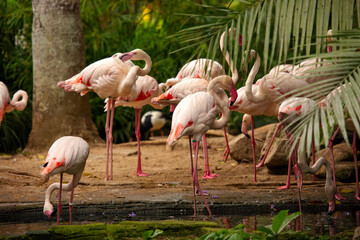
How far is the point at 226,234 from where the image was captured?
3.33 metres

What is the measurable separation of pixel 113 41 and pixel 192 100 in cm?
584

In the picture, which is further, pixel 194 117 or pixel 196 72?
pixel 196 72

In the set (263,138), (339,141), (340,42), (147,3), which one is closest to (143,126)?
(147,3)

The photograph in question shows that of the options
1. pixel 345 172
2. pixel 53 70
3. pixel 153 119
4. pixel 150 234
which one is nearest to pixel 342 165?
pixel 345 172

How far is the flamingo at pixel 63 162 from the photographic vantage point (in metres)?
4.19

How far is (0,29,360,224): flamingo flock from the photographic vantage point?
438cm

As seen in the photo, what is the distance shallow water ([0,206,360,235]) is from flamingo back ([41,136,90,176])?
412 millimetres

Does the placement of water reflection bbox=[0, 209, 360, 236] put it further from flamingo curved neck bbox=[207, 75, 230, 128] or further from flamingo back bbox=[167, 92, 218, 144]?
flamingo curved neck bbox=[207, 75, 230, 128]

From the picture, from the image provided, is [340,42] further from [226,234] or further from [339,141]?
[339,141]

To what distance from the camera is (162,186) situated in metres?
5.38

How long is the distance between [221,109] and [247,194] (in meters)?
0.80

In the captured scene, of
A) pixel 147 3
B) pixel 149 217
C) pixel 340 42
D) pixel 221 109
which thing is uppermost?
pixel 147 3

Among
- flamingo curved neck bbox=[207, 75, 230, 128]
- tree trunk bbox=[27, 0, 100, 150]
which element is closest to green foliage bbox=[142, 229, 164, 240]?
flamingo curved neck bbox=[207, 75, 230, 128]

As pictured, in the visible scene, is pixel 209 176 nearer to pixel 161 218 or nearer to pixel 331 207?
pixel 161 218
